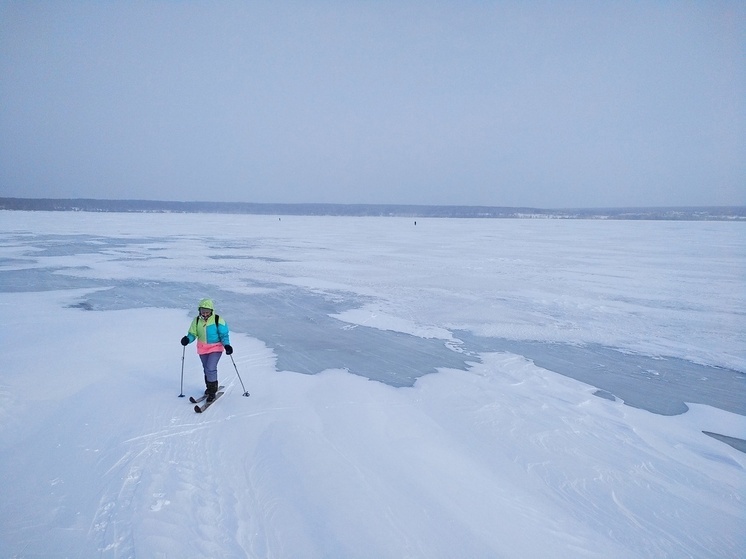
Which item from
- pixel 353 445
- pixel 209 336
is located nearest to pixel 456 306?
pixel 353 445

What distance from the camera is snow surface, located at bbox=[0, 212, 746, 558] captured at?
2969mm

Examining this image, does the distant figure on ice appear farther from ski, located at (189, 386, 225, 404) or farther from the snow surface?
the snow surface

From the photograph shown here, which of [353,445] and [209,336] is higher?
[209,336]

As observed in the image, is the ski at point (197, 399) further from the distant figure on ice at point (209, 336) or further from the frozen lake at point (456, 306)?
the frozen lake at point (456, 306)

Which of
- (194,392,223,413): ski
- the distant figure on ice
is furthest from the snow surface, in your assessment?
the distant figure on ice

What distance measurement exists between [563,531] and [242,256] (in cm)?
1626

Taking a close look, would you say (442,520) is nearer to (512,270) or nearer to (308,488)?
(308,488)

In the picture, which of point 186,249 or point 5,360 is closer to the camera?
point 5,360

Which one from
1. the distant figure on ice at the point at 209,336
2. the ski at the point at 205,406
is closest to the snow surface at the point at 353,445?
the ski at the point at 205,406

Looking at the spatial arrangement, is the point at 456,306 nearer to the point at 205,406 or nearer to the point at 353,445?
the point at 353,445

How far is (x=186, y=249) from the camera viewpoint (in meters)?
19.4

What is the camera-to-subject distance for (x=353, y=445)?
4.02m

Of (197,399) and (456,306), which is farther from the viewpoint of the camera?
(456,306)

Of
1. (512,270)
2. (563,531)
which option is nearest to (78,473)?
(563,531)
